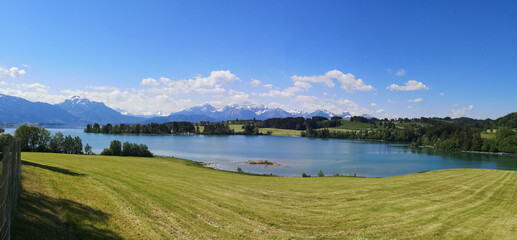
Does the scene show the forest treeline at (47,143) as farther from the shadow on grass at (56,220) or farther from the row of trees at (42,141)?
the shadow on grass at (56,220)

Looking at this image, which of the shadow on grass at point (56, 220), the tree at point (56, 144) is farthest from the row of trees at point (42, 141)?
the shadow on grass at point (56, 220)

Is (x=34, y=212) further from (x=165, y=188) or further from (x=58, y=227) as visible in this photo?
(x=165, y=188)

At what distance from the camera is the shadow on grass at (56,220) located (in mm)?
8602

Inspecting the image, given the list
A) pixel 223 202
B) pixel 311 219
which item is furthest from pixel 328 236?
pixel 223 202

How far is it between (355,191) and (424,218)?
27.4 feet

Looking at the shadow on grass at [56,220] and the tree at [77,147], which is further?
the tree at [77,147]

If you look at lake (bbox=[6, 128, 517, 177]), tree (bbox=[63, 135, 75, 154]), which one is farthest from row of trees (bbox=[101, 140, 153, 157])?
lake (bbox=[6, 128, 517, 177])

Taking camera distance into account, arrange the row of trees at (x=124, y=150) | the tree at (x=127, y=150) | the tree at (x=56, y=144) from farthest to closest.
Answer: the tree at (x=127, y=150)
the row of trees at (x=124, y=150)
the tree at (x=56, y=144)

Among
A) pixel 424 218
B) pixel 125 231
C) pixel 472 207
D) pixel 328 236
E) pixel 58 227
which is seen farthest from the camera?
pixel 472 207

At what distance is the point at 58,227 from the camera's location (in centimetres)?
937

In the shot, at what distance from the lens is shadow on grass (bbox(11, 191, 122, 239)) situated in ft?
28.2

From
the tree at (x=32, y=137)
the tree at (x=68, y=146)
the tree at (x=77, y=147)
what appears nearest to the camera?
the tree at (x=32, y=137)

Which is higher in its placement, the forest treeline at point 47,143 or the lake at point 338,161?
the forest treeline at point 47,143

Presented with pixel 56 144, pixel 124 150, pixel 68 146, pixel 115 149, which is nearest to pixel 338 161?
pixel 124 150
